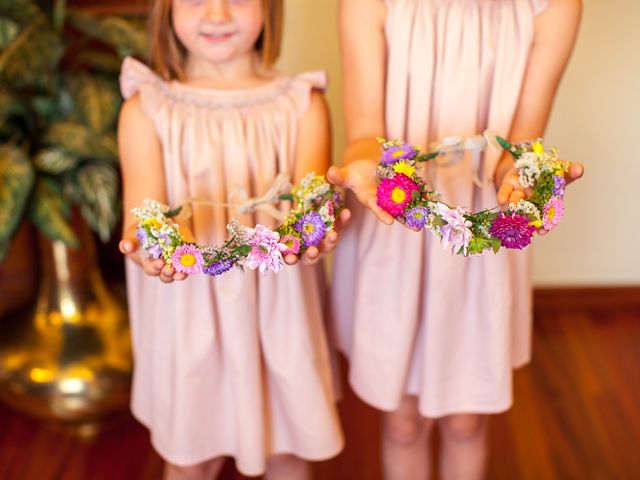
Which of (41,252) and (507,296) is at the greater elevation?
(507,296)

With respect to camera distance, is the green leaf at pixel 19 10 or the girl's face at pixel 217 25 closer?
the girl's face at pixel 217 25

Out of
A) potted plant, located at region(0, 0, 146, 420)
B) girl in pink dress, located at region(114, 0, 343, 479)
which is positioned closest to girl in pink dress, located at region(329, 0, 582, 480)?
girl in pink dress, located at region(114, 0, 343, 479)

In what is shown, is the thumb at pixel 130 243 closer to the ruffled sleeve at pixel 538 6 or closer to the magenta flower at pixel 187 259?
the magenta flower at pixel 187 259

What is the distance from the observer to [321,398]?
1.39m

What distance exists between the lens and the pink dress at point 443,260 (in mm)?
1267

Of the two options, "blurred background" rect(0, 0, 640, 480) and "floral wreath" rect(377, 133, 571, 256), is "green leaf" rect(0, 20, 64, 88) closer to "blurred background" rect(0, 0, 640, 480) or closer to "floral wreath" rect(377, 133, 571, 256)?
"blurred background" rect(0, 0, 640, 480)

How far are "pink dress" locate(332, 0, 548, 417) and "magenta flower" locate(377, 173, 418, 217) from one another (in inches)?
9.4

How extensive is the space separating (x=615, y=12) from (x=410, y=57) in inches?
39.4

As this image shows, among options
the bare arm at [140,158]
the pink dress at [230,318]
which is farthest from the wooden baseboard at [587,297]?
the bare arm at [140,158]

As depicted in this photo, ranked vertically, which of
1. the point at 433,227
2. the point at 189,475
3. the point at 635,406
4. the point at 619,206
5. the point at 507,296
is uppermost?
the point at 433,227

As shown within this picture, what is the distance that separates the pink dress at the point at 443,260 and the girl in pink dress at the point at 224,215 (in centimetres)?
12

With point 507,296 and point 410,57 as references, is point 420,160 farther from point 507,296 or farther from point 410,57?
point 507,296

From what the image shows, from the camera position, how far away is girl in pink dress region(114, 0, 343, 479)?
1281 millimetres

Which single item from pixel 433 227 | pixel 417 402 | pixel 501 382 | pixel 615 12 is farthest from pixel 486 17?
pixel 615 12
